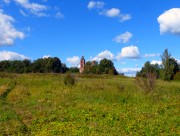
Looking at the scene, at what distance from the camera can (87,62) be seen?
426 ft

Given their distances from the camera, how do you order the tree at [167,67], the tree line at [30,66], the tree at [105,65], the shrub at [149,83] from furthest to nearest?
the tree at [105,65] → the tree line at [30,66] → the tree at [167,67] → the shrub at [149,83]

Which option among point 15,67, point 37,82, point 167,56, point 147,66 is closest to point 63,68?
point 15,67

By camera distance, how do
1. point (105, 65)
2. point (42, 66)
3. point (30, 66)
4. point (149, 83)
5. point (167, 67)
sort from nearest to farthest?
1. point (149, 83)
2. point (167, 67)
3. point (30, 66)
4. point (42, 66)
5. point (105, 65)

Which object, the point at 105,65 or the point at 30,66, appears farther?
the point at 105,65

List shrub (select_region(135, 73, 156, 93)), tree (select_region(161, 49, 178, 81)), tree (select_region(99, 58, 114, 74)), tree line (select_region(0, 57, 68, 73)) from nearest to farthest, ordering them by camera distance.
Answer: shrub (select_region(135, 73, 156, 93)) < tree (select_region(161, 49, 178, 81)) < tree line (select_region(0, 57, 68, 73)) < tree (select_region(99, 58, 114, 74))

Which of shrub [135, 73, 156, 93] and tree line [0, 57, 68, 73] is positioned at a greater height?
tree line [0, 57, 68, 73]

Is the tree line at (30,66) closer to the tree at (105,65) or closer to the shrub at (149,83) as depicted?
the tree at (105,65)

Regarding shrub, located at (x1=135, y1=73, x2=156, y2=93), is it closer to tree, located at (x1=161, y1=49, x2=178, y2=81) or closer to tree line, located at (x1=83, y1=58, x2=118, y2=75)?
tree, located at (x1=161, y1=49, x2=178, y2=81)

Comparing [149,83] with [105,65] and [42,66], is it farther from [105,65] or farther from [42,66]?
[42,66]

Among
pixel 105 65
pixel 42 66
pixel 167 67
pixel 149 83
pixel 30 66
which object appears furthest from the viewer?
pixel 105 65

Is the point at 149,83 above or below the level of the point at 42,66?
below

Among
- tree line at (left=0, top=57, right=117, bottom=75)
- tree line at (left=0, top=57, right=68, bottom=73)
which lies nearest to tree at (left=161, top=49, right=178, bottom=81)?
tree line at (left=0, top=57, right=117, bottom=75)

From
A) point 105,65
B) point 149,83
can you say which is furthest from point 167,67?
point 149,83

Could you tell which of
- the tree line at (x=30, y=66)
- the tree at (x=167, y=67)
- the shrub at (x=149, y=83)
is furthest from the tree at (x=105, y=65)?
the shrub at (x=149, y=83)
